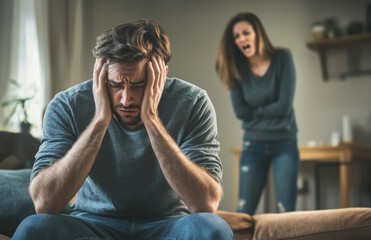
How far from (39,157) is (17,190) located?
280 millimetres

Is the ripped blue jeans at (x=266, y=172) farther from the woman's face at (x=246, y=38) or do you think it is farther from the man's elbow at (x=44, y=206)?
the man's elbow at (x=44, y=206)

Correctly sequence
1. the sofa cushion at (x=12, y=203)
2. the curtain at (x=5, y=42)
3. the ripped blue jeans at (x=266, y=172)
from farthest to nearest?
1. the curtain at (x=5, y=42)
2. the ripped blue jeans at (x=266, y=172)
3. the sofa cushion at (x=12, y=203)

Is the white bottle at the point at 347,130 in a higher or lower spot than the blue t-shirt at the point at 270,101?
lower

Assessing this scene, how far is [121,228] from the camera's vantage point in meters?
1.22

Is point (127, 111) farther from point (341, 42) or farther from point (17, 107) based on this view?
point (341, 42)

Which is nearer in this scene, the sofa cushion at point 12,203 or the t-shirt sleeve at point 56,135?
the t-shirt sleeve at point 56,135

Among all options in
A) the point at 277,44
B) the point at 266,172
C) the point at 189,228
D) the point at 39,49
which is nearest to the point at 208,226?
the point at 189,228

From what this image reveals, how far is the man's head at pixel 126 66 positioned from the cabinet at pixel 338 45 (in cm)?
292

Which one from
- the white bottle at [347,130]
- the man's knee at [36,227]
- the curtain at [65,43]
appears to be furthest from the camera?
the white bottle at [347,130]

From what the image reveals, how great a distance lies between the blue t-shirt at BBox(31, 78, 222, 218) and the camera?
1263mm

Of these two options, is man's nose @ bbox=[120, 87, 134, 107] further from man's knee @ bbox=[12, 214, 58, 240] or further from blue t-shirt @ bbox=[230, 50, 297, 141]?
blue t-shirt @ bbox=[230, 50, 297, 141]

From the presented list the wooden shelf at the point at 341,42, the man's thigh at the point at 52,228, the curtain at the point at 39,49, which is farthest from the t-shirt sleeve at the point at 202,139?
the wooden shelf at the point at 341,42

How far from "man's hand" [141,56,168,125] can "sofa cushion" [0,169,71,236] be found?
46 centimetres

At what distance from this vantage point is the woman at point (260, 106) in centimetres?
218
